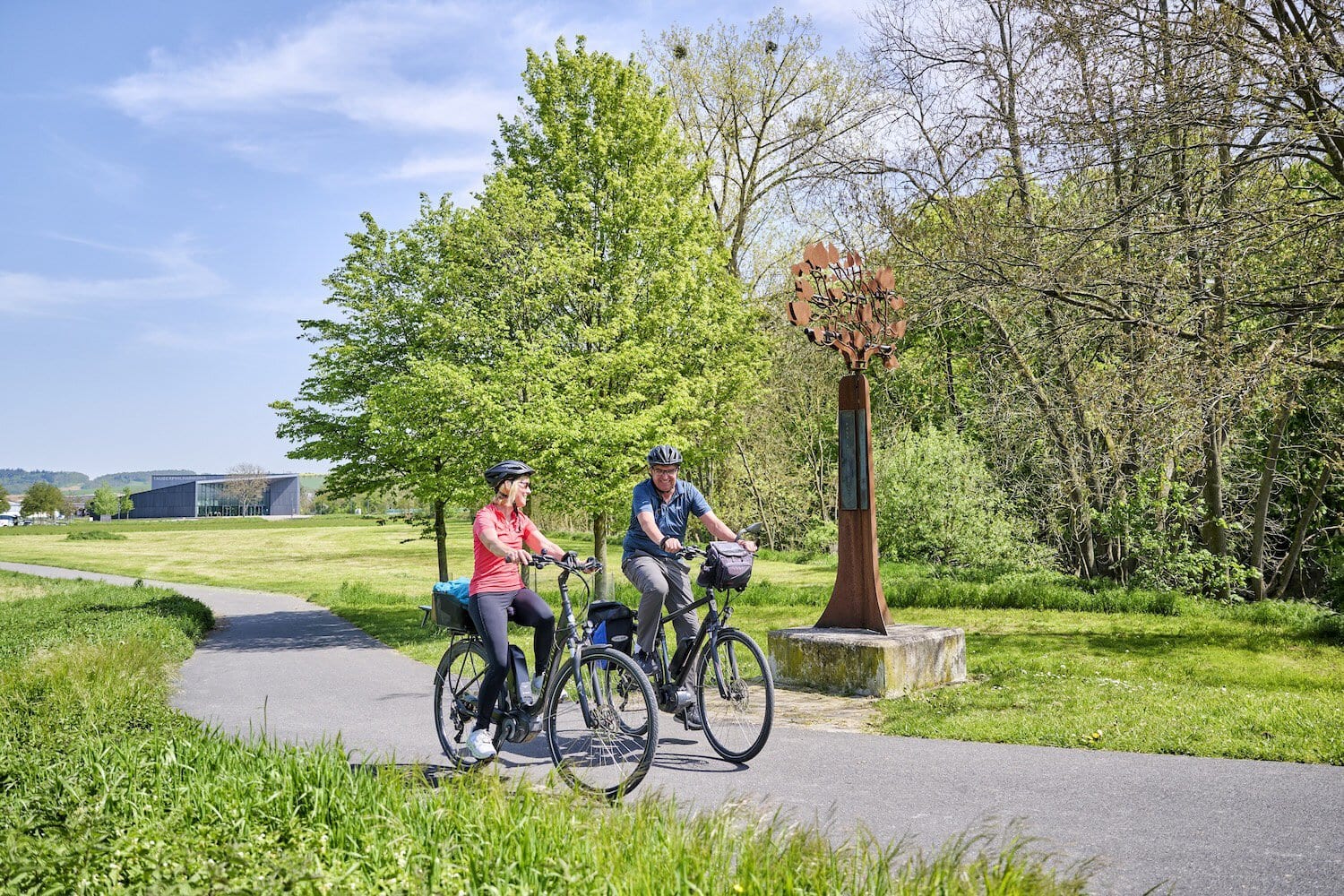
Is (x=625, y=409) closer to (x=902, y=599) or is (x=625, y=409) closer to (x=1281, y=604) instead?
(x=902, y=599)

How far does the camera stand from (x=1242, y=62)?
10781mm

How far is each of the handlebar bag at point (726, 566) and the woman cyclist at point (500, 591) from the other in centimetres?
95

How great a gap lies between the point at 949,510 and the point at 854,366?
11654mm

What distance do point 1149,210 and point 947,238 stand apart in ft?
9.23

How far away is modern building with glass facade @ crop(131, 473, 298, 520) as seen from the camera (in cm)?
12488

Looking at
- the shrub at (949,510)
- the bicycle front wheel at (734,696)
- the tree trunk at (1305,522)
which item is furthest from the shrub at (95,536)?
the bicycle front wheel at (734,696)

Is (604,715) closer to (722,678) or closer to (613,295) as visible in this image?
(722,678)

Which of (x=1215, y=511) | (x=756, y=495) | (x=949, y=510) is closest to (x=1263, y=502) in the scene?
(x=1215, y=511)

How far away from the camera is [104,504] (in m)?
128

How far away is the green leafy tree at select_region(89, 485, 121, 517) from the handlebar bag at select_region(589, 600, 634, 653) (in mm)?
139895

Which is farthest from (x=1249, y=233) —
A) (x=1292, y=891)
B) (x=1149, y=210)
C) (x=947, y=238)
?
(x=1292, y=891)

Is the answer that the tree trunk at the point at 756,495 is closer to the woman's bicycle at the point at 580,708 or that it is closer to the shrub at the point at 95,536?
the woman's bicycle at the point at 580,708

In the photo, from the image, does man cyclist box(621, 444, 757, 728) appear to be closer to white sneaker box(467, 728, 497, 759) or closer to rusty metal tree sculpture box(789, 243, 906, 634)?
white sneaker box(467, 728, 497, 759)

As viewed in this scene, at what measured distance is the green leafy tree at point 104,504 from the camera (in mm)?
128125
